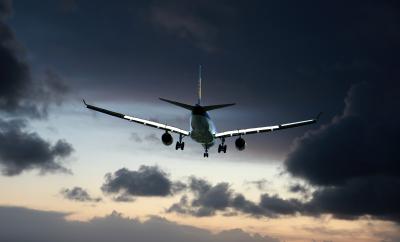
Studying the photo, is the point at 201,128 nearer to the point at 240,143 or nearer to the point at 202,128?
the point at 202,128

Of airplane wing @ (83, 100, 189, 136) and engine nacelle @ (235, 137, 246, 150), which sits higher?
airplane wing @ (83, 100, 189, 136)

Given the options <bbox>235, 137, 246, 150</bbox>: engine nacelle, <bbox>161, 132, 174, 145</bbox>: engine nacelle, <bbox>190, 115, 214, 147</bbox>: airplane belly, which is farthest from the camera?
<bbox>235, 137, 246, 150</bbox>: engine nacelle

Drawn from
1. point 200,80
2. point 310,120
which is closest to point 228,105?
point 310,120

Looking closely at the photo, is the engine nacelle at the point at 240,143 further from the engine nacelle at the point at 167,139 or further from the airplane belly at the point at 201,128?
the engine nacelle at the point at 167,139

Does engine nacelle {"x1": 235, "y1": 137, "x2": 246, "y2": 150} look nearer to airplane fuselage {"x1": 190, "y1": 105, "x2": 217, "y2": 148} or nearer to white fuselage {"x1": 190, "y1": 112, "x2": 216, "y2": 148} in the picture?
white fuselage {"x1": 190, "y1": 112, "x2": 216, "y2": 148}

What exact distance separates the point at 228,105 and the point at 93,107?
89.5ft

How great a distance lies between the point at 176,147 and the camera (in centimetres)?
10738

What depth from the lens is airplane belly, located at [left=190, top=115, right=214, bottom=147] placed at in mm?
92688

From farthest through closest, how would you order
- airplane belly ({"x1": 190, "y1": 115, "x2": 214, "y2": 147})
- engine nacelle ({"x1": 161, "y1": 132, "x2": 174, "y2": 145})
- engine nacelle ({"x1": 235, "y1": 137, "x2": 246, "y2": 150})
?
engine nacelle ({"x1": 235, "y1": 137, "x2": 246, "y2": 150}) → engine nacelle ({"x1": 161, "y1": 132, "x2": 174, "y2": 145}) → airplane belly ({"x1": 190, "y1": 115, "x2": 214, "y2": 147})

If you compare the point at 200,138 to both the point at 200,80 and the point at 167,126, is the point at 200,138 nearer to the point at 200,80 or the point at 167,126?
the point at 167,126

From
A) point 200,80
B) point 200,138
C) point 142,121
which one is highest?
point 200,80

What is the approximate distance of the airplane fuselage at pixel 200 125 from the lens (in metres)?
92.8

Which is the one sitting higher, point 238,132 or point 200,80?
point 200,80

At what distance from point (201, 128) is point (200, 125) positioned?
61 centimetres
